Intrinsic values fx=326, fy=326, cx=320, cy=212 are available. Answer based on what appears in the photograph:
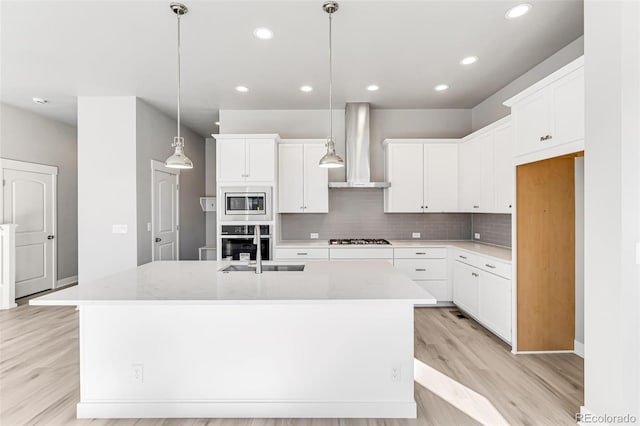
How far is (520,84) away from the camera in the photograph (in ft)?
12.3

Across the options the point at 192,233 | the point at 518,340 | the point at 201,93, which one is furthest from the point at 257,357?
the point at 192,233

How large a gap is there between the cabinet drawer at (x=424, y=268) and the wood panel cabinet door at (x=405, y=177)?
75 centimetres

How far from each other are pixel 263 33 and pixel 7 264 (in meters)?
4.59

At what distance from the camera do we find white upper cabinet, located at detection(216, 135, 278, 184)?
14.1ft

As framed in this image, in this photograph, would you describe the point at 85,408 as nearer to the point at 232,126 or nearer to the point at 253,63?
the point at 253,63

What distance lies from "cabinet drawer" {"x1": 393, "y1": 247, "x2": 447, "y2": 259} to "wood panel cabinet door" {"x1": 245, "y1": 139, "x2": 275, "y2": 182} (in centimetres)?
195

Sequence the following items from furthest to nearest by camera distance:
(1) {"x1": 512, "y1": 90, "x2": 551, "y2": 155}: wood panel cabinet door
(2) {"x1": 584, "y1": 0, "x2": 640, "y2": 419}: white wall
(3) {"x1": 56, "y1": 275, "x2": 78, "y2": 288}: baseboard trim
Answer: (3) {"x1": 56, "y1": 275, "x2": 78, "y2": 288}: baseboard trim → (1) {"x1": 512, "y1": 90, "x2": 551, "y2": 155}: wood panel cabinet door → (2) {"x1": 584, "y1": 0, "x2": 640, "y2": 419}: white wall

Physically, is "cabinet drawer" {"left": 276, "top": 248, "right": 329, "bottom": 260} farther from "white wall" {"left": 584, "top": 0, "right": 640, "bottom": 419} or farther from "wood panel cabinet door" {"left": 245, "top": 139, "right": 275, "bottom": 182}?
"white wall" {"left": 584, "top": 0, "right": 640, "bottom": 419}

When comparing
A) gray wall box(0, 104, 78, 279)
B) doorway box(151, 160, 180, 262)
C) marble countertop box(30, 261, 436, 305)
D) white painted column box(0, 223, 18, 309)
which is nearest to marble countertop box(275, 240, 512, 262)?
marble countertop box(30, 261, 436, 305)

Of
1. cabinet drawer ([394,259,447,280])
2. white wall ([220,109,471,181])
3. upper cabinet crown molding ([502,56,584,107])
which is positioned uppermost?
white wall ([220,109,471,181])

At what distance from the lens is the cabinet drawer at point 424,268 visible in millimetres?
4270

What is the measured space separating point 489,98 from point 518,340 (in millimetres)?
3135

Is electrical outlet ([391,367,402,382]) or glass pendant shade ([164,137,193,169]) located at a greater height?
glass pendant shade ([164,137,193,169])

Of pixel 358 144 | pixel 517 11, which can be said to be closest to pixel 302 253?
pixel 358 144
